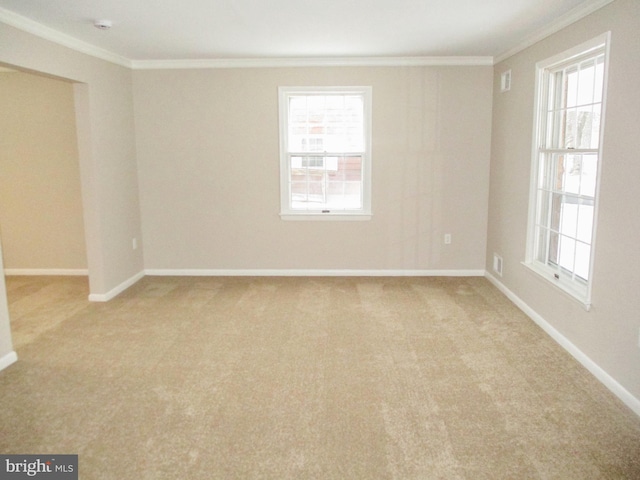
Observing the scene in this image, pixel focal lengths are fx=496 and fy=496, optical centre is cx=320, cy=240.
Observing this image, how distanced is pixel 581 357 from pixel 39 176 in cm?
573

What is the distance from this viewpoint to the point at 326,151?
→ 18.2ft

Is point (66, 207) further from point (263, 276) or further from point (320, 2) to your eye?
point (320, 2)

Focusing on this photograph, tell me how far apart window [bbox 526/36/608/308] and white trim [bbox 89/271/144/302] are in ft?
13.1

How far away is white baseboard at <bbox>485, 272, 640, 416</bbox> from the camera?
2814 millimetres

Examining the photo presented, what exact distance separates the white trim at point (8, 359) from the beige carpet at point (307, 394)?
0.06 meters

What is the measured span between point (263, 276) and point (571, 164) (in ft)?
11.2

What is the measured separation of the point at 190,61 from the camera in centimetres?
534

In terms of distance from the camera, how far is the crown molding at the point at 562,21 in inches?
125

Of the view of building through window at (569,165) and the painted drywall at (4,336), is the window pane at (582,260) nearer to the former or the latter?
the view of building through window at (569,165)

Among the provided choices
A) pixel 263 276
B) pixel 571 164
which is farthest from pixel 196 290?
pixel 571 164

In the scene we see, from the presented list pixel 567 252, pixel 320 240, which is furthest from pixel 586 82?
pixel 320 240

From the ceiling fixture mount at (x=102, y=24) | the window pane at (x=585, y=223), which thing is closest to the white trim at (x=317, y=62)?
the ceiling fixture mount at (x=102, y=24)

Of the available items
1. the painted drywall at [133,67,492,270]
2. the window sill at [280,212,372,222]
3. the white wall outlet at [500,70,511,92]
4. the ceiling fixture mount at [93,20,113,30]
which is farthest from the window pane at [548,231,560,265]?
the ceiling fixture mount at [93,20,113,30]

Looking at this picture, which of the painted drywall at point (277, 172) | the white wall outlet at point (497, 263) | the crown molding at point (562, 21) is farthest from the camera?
the painted drywall at point (277, 172)
